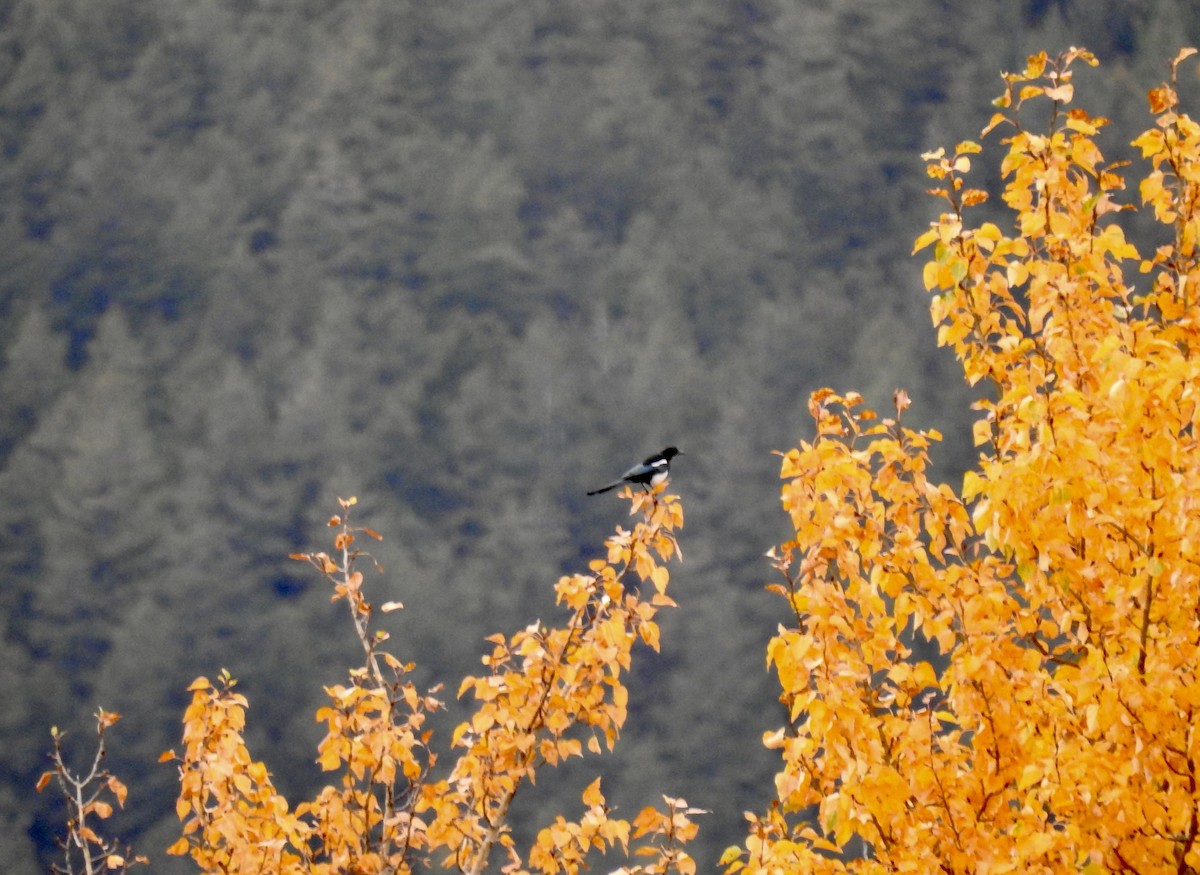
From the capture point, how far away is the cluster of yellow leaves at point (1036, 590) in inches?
126

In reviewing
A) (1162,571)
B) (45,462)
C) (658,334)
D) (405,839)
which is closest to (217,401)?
(45,462)

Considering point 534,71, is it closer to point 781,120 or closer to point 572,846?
point 781,120

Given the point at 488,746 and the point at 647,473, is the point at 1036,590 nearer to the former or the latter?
the point at 647,473

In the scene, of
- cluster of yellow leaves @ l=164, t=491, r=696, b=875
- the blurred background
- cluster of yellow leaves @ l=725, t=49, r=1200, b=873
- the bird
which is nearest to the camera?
cluster of yellow leaves @ l=725, t=49, r=1200, b=873

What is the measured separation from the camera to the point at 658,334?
13211 millimetres

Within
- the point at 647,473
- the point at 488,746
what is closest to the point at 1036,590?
the point at 647,473

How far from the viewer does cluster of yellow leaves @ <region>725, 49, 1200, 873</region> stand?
321 cm

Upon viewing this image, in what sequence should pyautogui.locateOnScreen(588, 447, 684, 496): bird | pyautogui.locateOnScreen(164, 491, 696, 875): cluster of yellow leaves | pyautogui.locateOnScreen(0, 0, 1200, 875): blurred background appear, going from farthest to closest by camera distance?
pyautogui.locateOnScreen(0, 0, 1200, 875): blurred background
pyautogui.locateOnScreen(588, 447, 684, 496): bird
pyautogui.locateOnScreen(164, 491, 696, 875): cluster of yellow leaves

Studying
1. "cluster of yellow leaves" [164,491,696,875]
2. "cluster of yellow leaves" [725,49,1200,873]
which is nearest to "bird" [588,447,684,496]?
"cluster of yellow leaves" [164,491,696,875]

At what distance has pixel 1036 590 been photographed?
4.17m

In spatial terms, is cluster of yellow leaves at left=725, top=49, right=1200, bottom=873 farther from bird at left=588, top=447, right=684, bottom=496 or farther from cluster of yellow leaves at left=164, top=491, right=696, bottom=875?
bird at left=588, top=447, right=684, bottom=496

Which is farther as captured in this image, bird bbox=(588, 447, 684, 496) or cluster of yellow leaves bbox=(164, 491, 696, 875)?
bird bbox=(588, 447, 684, 496)

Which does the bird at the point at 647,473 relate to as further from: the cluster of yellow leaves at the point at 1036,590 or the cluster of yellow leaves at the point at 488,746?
the cluster of yellow leaves at the point at 1036,590

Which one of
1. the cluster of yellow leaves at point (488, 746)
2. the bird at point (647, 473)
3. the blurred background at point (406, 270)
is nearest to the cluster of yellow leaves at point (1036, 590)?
the cluster of yellow leaves at point (488, 746)
